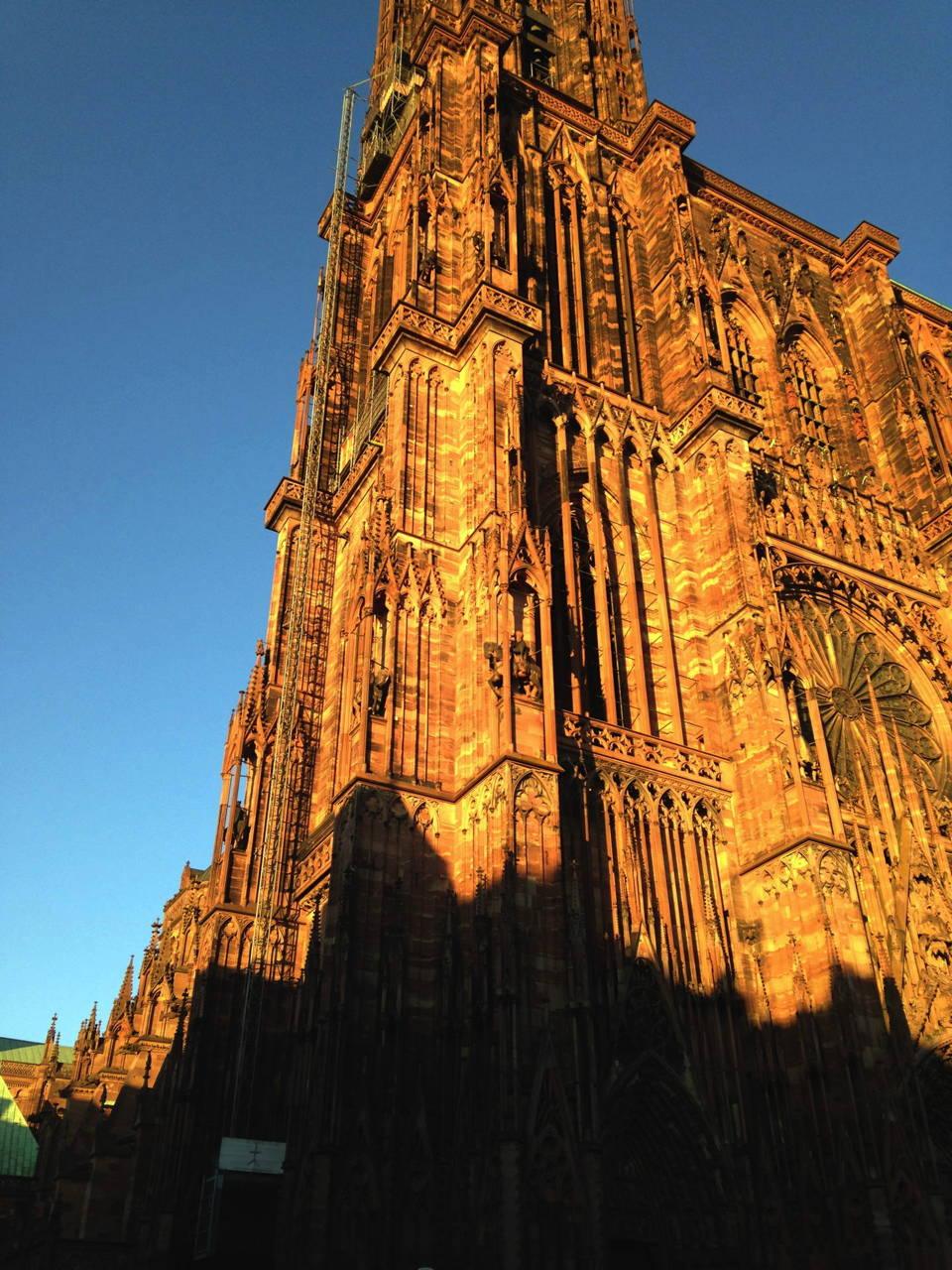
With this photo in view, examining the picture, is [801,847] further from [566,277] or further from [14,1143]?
[14,1143]

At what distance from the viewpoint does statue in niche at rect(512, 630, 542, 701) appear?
64.5 ft

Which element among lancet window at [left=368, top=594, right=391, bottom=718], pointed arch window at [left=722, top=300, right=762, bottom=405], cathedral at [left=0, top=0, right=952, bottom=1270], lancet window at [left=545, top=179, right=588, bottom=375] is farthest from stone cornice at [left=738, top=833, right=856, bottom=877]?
pointed arch window at [left=722, top=300, right=762, bottom=405]

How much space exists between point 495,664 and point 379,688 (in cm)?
199

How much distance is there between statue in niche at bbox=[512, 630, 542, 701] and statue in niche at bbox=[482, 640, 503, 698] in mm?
266

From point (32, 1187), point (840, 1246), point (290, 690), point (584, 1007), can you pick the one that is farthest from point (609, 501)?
point (32, 1187)

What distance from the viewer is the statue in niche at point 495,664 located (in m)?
19.3

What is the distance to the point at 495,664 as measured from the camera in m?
19.6

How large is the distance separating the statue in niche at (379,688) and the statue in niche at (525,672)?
2.17 metres

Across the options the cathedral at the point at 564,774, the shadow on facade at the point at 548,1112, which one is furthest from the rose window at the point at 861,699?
the shadow on facade at the point at 548,1112

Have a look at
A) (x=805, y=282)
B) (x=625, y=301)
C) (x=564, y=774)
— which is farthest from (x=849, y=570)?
→ (x=805, y=282)

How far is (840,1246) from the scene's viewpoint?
1748 centimetres

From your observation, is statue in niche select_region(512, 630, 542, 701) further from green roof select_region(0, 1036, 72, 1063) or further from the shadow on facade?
green roof select_region(0, 1036, 72, 1063)

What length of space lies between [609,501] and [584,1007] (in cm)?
1239

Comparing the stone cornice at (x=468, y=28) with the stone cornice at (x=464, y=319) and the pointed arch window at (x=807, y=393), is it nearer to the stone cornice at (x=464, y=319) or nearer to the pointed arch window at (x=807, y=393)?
the stone cornice at (x=464, y=319)
